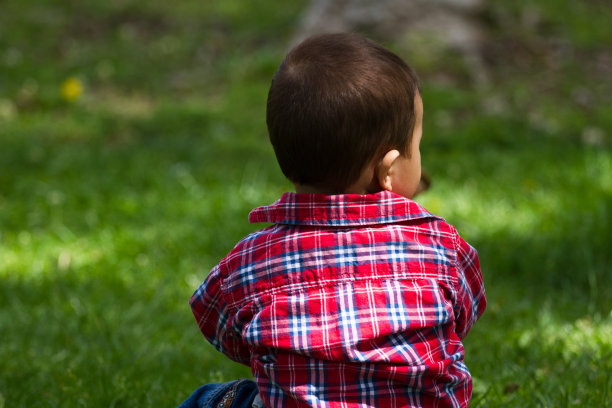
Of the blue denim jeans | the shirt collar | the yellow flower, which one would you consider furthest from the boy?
the yellow flower

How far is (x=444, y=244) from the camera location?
5.98ft

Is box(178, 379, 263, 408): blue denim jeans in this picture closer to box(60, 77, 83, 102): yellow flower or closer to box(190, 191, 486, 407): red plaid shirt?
box(190, 191, 486, 407): red plaid shirt

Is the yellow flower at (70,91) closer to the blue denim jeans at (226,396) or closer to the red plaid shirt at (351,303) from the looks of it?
the blue denim jeans at (226,396)

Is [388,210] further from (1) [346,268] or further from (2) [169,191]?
(2) [169,191]

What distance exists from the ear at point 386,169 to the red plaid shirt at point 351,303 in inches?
2.0

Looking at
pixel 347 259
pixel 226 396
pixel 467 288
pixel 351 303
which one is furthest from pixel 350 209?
pixel 226 396

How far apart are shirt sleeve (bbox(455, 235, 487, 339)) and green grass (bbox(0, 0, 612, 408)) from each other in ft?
1.95

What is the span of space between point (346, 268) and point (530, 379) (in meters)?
1.20

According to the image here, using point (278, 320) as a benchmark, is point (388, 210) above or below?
above

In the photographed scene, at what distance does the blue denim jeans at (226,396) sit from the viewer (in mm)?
2039

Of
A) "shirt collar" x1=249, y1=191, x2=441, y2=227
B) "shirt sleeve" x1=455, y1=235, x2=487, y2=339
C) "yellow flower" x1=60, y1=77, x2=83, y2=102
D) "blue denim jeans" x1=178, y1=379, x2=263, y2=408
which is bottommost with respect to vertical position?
"yellow flower" x1=60, y1=77, x2=83, y2=102

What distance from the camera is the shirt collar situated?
176cm

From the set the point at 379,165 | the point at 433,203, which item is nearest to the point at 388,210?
the point at 379,165

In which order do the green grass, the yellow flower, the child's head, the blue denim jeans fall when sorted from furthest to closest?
1. the yellow flower
2. the green grass
3. the blue denim jeans
4. the child's head
